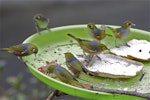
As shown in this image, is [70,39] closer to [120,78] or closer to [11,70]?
[120,78]

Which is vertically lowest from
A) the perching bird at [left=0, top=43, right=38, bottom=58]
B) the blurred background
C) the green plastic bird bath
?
the blurred background

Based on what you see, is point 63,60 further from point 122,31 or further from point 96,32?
point 122,31

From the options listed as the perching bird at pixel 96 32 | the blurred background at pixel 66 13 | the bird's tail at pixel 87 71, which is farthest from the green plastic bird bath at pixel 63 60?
the blurred background at pixel 66 13

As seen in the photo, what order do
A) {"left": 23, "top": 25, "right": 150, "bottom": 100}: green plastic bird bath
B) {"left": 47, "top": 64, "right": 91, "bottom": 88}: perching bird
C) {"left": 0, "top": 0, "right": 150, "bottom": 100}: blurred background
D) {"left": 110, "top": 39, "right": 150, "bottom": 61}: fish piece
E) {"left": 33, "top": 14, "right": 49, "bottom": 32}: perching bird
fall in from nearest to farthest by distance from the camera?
{"left": 23, "top": 25, "right": 150, "bottom": 100}: green plastic bird bath
{"left": 47, "top": 64, "right": 91, "bottom": 88}: perching bird
{"left": 110, "top": 39, "right": 150, "bottom": 61}: fish piece
{"left": 33, "top": 14, "right": 49, "bottom": 32}: perching bird
{"left": 0, "top": 0, "right": 150, "bottom": 100}: blurred background

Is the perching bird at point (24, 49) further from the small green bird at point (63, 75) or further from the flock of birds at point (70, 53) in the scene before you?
the small green bird at point (63, 75)

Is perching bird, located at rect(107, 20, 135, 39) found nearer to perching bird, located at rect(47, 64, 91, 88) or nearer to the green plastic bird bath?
the green plastic bird bath

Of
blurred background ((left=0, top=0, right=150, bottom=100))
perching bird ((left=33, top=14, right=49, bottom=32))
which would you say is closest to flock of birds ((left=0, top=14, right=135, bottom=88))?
perching bird ((left=33, top=14, right=49, bottom=32))

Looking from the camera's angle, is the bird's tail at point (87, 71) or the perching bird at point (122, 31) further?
the perching bird at point (122, 31)

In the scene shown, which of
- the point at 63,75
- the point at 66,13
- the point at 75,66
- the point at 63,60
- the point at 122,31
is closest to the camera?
the point at 63,75

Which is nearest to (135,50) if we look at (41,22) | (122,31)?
(122,31)
